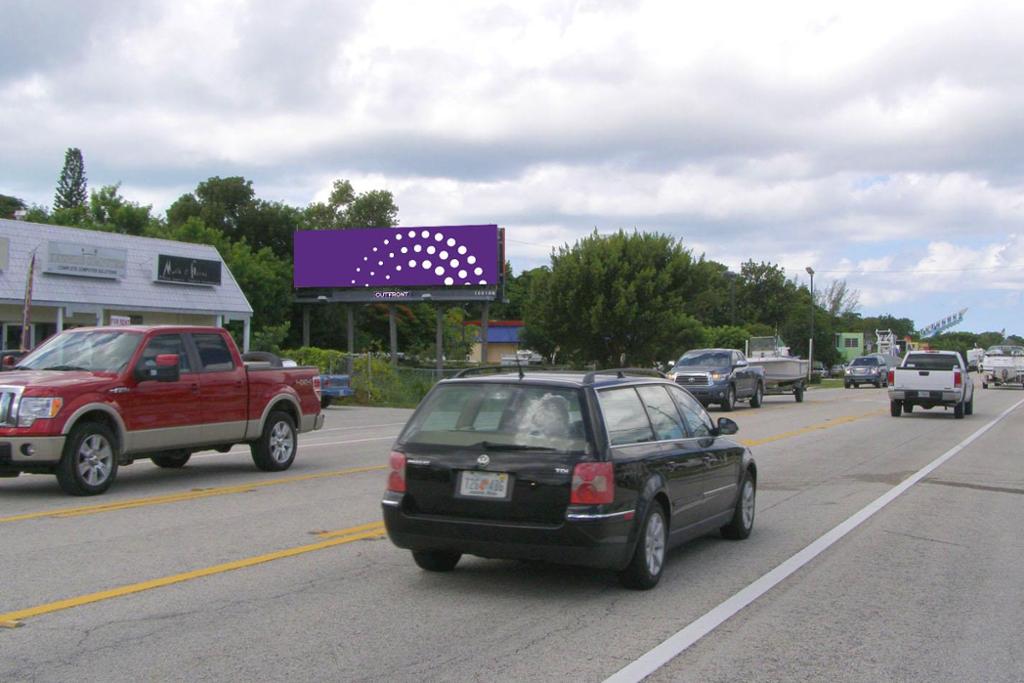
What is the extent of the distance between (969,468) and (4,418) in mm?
13499

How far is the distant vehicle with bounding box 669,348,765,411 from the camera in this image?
1256 inches

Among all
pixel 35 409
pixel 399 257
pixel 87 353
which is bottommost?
pixel 35 409

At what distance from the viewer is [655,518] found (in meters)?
7.60

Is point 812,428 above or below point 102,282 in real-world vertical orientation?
below

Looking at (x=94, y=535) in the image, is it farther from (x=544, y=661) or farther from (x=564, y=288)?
(x=564, y=288)

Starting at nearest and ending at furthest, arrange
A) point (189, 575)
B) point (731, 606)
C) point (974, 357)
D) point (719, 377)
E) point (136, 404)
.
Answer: point (731, 606), point (189, 575), point (136, 404), point (719, 377), point (974, 357)

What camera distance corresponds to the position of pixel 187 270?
3994cm

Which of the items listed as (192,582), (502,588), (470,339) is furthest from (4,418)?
(470,339)

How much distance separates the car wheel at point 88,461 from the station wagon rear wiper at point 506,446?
6.23 m

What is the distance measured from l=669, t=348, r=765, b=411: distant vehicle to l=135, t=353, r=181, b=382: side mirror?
65.6 ft

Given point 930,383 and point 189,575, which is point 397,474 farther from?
point 930,383

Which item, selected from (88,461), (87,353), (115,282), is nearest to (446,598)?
(88,461)

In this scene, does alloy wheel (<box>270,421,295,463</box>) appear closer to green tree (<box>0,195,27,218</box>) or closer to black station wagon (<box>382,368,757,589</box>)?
black station wagon (<box>382,368,757,589</box>)

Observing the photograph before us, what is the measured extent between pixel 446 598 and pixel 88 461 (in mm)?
6280
